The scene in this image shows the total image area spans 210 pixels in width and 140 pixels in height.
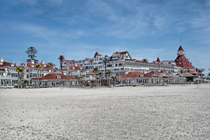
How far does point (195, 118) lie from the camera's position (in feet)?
37.1

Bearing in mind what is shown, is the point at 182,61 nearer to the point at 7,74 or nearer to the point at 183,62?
the point at 183,62

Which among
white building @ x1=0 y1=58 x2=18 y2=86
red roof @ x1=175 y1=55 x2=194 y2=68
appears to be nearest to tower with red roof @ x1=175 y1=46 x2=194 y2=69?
red roof @ x1=175 y1=55 x2=194 y2=68

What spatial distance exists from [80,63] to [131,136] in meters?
96.2

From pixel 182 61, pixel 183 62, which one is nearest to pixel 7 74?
pixel 182 61

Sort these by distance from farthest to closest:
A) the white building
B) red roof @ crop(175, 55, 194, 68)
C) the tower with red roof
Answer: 1. red roof @ crop(175, 55, 194, 68)
2. the tower with red roof
3. the white building

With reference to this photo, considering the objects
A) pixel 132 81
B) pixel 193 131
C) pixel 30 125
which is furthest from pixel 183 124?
pixel 132 81

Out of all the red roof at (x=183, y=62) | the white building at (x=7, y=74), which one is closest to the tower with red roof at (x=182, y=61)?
the red roof at (x=183, y=62)

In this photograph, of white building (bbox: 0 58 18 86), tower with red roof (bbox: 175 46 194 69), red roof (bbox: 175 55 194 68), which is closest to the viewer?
white building (bbox: 0 58 18 86)

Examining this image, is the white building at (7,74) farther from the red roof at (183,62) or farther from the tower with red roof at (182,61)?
the tower with red roof at (182,61)

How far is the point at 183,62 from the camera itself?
115 m

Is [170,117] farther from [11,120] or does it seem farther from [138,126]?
[11,120]

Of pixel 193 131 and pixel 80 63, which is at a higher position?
pixel 80 63

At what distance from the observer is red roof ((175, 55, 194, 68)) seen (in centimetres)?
11432

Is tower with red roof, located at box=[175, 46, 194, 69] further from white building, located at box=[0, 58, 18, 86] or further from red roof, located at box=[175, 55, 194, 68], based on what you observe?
white building, located at box=[0, 58, 18, 86]
